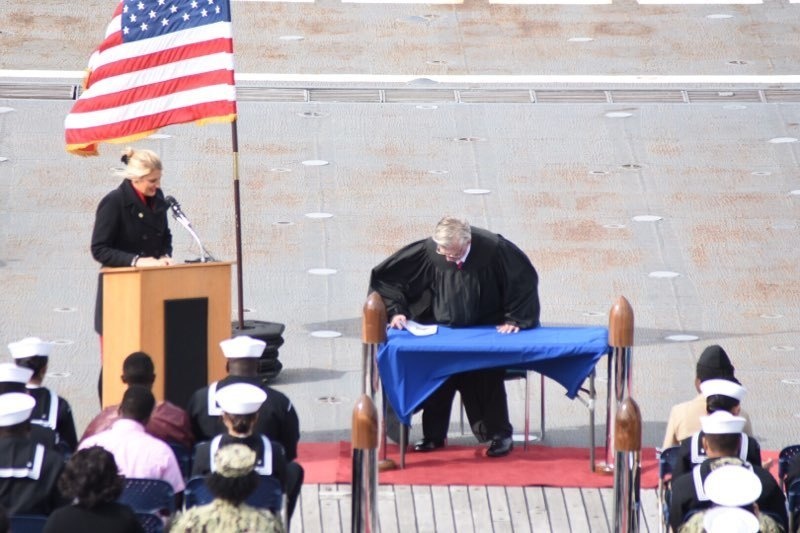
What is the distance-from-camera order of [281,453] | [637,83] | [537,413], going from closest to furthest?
1. [281,453]
2. [537,413]
3. [637,83]

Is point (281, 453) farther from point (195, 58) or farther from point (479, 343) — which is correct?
point (195, 58)

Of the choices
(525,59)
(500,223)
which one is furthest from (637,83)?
(500,223)

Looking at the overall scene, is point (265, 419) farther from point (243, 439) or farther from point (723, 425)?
point (723, 425)

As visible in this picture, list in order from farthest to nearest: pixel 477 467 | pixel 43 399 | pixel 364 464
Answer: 1. pixel 477 467
2. pixel 43 399
3. pixel 364 464

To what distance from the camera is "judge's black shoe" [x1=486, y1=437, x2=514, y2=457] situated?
1074 cm

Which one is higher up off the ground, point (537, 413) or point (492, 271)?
point (492, 271)

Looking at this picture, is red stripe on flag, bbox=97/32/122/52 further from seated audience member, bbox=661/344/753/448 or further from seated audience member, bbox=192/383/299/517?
seated audience member, bbox=661/344/753/448

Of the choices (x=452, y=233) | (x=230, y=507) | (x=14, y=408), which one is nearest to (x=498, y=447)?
(x=452, y=233)

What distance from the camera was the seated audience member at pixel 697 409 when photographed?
914cm

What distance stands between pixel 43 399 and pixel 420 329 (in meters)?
2.70

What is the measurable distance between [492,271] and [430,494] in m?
1.60

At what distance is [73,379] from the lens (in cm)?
1210

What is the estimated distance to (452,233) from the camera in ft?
34.8

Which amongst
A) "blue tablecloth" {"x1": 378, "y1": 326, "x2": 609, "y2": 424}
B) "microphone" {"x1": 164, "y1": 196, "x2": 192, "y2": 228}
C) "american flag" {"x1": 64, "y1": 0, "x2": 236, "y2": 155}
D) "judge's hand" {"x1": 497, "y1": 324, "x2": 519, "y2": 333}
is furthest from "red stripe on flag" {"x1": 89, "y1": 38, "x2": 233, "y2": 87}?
"judge's hand" {"x1": 497, "y1": 324, "x2": 519, "y2": 333}
